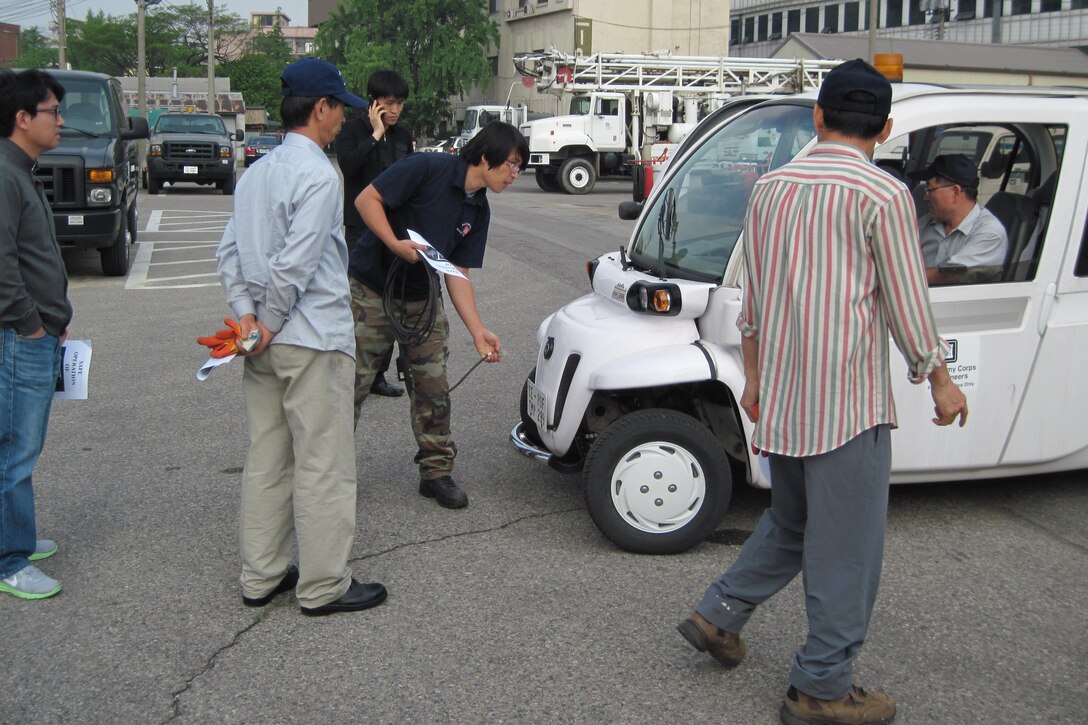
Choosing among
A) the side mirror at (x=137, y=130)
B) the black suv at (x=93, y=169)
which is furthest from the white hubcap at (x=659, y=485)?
the side mirror at (x=137, y=130)

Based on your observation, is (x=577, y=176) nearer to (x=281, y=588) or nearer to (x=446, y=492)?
(x=446, y=492)

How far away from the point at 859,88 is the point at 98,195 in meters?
10.5

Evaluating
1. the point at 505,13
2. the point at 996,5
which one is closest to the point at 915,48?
the point at 996,5

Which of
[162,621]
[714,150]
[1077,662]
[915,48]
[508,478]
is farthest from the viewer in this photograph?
[915,48]

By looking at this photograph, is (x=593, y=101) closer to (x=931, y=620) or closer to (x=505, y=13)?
(x=931, y=620)

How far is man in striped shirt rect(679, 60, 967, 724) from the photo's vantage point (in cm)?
304

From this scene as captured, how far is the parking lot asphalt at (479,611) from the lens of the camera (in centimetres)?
350

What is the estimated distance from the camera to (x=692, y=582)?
4379mm

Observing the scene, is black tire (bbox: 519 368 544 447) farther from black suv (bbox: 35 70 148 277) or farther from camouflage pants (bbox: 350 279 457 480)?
black suv (bbox: 35 70 148 277)

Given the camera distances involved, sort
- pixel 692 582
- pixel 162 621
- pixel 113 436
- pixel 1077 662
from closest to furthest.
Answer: pixel 1077 662 → pixel 162 621 → pixel 692 582 → pixel 113 436

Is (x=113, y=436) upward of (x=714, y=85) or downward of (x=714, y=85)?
downward

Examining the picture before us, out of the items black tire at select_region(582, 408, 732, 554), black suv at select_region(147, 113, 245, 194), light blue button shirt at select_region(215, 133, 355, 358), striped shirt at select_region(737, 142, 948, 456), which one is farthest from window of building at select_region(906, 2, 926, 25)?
striped shirt at select_region(737, 142, 948, 456)

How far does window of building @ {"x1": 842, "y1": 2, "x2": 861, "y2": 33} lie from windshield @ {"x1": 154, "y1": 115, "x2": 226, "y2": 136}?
51714 millimetres

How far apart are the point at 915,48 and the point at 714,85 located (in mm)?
24782
